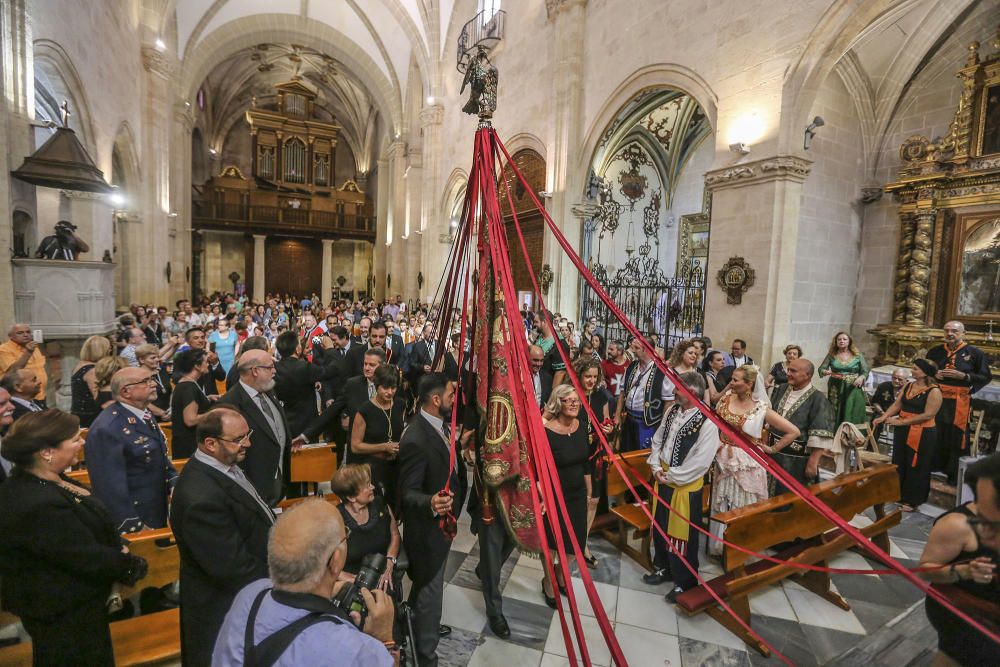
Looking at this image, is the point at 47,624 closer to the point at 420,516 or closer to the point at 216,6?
the point at 420,516

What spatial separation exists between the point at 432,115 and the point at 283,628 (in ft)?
60.1

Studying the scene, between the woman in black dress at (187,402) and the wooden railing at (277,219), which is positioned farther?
the wooden railing at (277,219)

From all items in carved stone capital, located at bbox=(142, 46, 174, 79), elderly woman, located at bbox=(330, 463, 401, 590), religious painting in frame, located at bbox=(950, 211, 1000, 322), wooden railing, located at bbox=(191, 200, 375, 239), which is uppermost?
carved stone capital, located at bbox=(142, 46, 174, 79)

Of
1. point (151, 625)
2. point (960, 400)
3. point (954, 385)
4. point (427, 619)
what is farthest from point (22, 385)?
point (960, 400)

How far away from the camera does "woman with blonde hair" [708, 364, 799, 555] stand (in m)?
3.46

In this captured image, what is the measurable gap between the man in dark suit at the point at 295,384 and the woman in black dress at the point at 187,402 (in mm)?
577

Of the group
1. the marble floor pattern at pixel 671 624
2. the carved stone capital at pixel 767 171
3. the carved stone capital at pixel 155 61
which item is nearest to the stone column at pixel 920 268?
the carved stone capital at pixel 767 171

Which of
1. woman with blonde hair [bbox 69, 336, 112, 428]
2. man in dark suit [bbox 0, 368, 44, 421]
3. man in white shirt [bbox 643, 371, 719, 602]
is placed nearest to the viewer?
man in white shirt [bbox 643, 371, 719, 602]

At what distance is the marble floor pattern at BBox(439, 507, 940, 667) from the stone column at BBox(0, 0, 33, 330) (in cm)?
696

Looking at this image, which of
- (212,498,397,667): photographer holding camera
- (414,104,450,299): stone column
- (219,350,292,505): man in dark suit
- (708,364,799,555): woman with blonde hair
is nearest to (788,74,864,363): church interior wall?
(708,364,799,555): woman with blonde hair

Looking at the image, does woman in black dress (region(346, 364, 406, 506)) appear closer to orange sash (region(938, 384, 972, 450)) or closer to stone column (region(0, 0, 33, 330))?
orange sash (region(938, 384, 972, 450))

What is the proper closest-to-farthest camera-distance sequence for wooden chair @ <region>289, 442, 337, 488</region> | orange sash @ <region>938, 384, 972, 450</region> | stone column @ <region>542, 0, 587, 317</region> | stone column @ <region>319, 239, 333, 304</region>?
wooden chair @ <region>289, 442, 337, 488</region>
orange sash @ <region>938, 384, 972, 450</region>
stone column @ <region>542, 0, 587, 317</region>
stone column @ <region>319, 239, 333, 304</region>

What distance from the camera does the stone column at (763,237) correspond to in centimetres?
673

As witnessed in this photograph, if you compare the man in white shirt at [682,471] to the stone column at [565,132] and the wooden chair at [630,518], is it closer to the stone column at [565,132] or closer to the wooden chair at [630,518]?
the wooden chair at [630,518]
